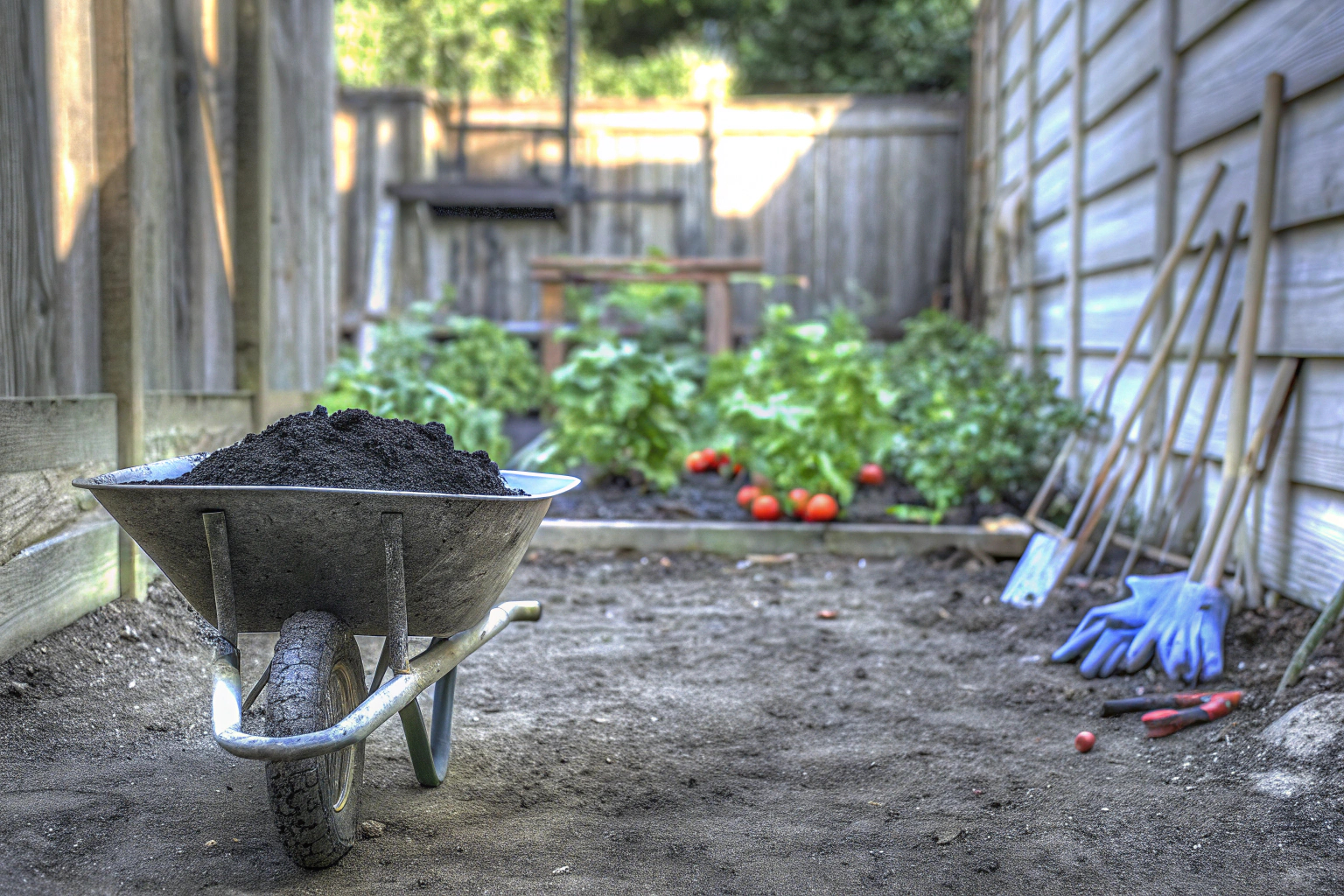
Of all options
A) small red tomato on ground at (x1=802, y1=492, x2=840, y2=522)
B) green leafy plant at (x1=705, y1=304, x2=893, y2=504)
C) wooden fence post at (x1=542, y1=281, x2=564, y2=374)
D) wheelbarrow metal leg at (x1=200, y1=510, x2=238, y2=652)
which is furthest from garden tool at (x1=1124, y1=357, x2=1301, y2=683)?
wooden fence post at (x1=542, y1=281, x2=564, y2=374)

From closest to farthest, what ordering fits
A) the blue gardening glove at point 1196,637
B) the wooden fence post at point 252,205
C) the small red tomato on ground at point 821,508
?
the blue gardening glove at point 1196,637
the wooden fence post at point 252,205
the small red tomato on ground at point 821,508

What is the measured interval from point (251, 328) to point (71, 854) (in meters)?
2.36

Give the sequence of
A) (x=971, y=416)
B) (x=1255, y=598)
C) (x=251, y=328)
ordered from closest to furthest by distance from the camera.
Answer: (x=1255, y=598)
(x=251, y=328)
(x=971, y=416)

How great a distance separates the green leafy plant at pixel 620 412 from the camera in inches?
188

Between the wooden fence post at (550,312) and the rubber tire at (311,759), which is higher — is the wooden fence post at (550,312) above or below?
above

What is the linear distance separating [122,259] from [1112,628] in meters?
2.85

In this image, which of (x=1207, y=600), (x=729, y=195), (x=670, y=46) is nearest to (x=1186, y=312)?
(x=1207, y=600)

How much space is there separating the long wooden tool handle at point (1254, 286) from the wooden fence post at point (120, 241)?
2.96m

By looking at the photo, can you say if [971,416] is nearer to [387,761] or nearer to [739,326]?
[387,761]

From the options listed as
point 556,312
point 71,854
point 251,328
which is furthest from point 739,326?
point 71,854

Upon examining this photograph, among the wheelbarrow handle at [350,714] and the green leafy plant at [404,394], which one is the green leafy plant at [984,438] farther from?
the wheelbarrow handle at [350,714]

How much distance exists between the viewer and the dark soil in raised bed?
457 centimetres

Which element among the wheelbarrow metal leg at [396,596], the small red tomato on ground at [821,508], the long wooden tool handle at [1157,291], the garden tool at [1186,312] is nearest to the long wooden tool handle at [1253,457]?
the garden tool at [1186,312]

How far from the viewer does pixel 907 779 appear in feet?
6.72
